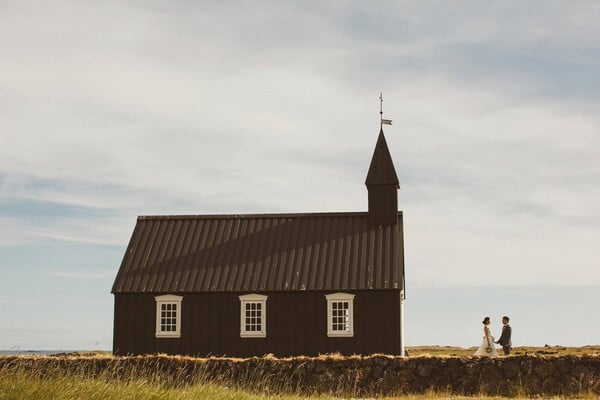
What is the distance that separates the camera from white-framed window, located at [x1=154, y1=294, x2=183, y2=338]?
3988 cm

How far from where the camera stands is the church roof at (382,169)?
140 ft

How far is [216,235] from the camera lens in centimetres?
4262

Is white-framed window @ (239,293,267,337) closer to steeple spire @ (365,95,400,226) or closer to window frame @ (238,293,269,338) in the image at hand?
window frame @ (238,293,269,338)

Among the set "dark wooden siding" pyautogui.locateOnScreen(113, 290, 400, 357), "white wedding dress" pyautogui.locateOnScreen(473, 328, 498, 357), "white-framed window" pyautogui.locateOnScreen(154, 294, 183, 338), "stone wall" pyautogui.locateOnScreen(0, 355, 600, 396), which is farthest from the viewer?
"white-framed window" pyautogui.locateOnScreen(154, 294, 183, 338)

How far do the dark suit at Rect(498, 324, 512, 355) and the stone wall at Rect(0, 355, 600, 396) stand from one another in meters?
3.72

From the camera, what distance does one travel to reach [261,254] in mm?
40969

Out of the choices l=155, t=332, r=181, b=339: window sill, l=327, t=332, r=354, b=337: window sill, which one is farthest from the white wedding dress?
l=155, t=332, r=181, b=339: window sill

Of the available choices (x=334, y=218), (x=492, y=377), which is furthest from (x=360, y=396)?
(x=334, y=218)

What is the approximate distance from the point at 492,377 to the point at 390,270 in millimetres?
11433

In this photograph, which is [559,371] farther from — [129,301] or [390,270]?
[129,301]

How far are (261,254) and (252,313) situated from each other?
10.1 ft

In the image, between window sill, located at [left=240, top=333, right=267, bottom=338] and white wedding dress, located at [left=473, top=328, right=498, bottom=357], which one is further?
window sill, located at [left=240, top=333, right=267, bottom=338]

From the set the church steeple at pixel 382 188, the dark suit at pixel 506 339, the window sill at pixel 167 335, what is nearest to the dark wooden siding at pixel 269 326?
the window sill at pixel 167 335

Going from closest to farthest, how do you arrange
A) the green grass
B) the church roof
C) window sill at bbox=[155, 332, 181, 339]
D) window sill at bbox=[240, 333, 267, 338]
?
the green grass < window sill at bbox=[240, 333, 267, 338] < window sill at bbox=[155, 332, 181, 339] < the church roof
